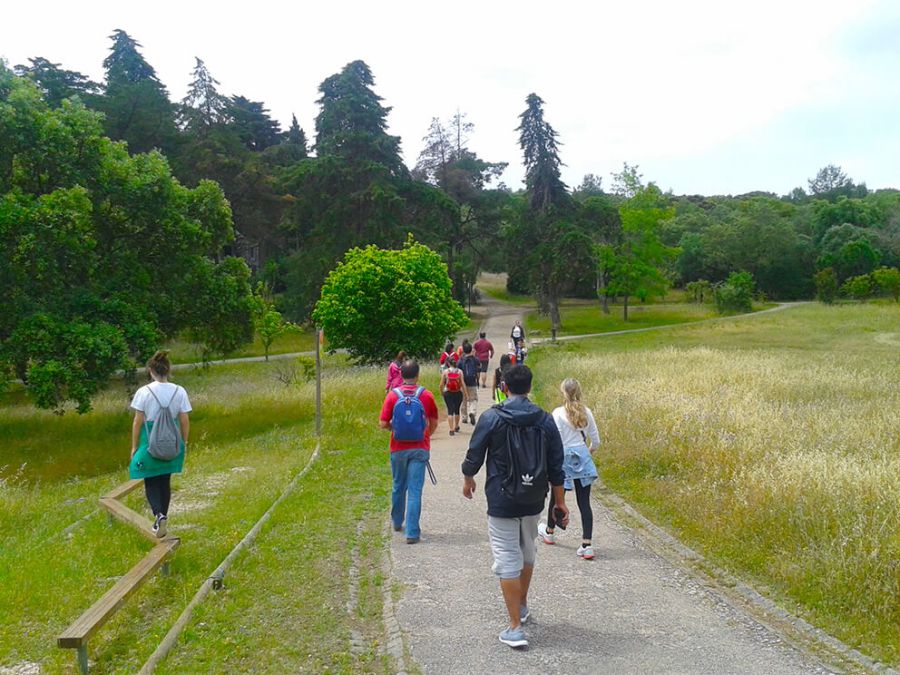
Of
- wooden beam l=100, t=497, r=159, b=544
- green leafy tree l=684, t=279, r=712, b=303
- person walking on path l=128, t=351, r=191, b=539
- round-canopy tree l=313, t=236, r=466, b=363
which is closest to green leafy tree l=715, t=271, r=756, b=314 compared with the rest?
green leafy tree l=684, t=279, r=712, b=303

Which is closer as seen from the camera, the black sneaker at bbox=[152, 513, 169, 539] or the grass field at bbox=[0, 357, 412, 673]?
the grass field at bbox=[0, 357, 412, 673]

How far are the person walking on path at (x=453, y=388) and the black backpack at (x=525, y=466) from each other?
27.1 ft

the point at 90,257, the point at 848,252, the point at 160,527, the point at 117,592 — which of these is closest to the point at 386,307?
the point at 90,257

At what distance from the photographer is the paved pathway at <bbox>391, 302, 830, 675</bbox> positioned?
15.2 ft

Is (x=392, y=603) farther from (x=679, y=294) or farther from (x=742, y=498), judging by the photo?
(x=679, y=294)

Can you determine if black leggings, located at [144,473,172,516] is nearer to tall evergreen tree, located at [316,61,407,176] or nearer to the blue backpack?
the blue backpack

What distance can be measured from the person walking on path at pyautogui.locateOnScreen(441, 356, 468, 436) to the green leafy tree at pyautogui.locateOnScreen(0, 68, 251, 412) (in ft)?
29.0

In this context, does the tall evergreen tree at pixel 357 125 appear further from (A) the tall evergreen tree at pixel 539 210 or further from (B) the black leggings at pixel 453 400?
(B) the black leggings at pixel 453 400

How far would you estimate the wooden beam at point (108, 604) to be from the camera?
438 cm

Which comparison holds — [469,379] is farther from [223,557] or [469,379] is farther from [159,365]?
[159,365]

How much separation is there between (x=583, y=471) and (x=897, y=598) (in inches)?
103

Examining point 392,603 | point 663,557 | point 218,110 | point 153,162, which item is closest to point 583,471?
point 663,557

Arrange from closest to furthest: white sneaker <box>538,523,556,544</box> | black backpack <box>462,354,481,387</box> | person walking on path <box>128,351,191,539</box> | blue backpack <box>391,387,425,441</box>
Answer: person walking on path <box>128,351,191,539</box> → blue backpack <box>391,387,425,441</box> → white sneaker <box>538,523,556,544</box> → black backpack <box>462,354,481,387</box>

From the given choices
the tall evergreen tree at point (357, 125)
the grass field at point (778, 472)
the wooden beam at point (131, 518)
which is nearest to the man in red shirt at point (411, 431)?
the wooden beam at point (131, 518)
